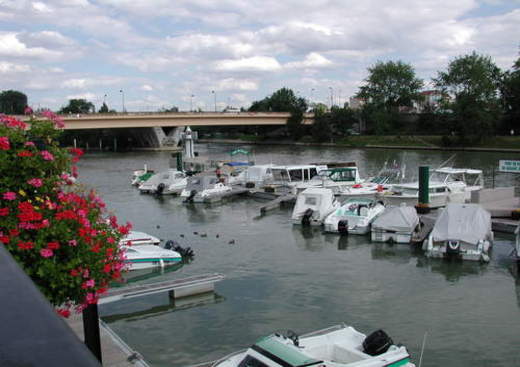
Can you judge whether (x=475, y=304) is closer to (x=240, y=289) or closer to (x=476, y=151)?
(x=240, y=289)

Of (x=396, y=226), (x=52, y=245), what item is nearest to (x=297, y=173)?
(x=396, y=226)

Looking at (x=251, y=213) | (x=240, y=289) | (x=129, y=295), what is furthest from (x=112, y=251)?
(x=251, y=213)

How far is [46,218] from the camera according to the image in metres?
6.61

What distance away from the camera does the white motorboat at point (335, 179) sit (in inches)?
1300

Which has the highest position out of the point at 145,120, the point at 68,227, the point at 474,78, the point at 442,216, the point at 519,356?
the point at 474,78

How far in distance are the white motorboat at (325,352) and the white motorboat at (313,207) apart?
1426cm

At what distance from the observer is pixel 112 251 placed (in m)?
7.80

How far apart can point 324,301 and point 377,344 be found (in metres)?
5.41

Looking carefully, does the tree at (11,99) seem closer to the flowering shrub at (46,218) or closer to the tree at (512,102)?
the tree at (512,102)

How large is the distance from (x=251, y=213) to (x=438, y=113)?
64.1 m

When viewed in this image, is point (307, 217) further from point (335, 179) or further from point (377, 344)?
point (377, 344)

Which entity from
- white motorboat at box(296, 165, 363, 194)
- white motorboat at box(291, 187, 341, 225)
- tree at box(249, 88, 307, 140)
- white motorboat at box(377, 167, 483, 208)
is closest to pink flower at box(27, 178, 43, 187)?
white motorboat at box(291, 187, 341, 225)

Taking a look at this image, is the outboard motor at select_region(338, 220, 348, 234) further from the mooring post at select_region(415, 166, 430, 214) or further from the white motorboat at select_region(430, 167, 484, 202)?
the white motorboat at select_region(430, 167, 484, 202)

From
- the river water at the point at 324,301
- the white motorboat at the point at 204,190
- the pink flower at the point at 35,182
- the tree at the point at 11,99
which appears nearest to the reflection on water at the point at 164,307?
the river water at the point at 324,301
